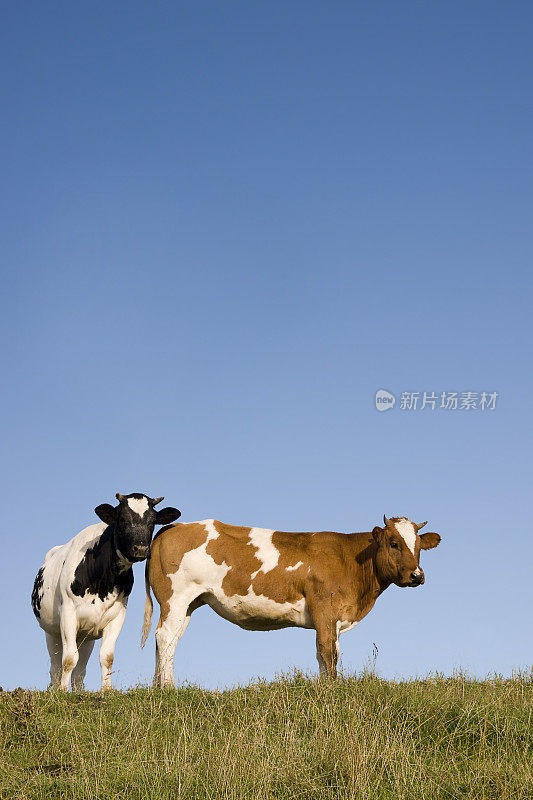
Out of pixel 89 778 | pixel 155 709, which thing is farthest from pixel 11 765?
pixel 155 709

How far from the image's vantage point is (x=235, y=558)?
13.6 metres

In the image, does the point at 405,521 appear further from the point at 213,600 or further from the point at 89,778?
the point at 89,778

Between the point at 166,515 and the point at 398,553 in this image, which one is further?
the point at 166,515

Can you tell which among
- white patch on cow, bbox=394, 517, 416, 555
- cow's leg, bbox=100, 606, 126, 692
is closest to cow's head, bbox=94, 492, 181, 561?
cow's leg, bbox=100, 606, 126, 692

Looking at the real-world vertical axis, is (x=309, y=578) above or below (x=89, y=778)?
above

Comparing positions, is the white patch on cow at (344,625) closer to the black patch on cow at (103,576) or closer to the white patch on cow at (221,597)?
the white patch on cow at (221,597)

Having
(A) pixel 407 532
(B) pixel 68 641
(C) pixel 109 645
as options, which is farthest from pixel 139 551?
(A) pixel 407 532

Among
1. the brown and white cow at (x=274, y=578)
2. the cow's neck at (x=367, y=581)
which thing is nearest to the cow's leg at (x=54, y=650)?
the brown and white cow at (x=274, y=578)

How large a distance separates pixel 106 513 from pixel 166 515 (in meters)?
1.00

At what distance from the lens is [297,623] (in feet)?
44.6

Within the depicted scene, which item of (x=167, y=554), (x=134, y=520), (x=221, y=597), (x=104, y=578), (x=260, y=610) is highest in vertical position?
(x=134, y=520)

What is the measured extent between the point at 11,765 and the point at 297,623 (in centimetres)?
552

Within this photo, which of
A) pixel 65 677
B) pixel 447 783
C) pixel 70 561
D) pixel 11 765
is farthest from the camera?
pixel 70 561

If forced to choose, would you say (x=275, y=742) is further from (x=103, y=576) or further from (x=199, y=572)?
(x=103, y=576)
